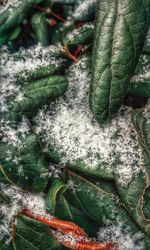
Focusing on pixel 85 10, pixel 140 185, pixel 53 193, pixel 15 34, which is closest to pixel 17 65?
pixel 15 34

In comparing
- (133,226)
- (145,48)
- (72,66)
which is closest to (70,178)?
(133,226)

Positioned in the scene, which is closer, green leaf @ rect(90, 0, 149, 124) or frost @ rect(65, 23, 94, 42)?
green leaf @ rect(90, 0, 149, 124)

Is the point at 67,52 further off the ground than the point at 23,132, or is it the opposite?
the point at 67,52

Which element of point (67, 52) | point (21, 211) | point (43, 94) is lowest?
point (21, 211)

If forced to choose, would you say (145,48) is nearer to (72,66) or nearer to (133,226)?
(72,66)

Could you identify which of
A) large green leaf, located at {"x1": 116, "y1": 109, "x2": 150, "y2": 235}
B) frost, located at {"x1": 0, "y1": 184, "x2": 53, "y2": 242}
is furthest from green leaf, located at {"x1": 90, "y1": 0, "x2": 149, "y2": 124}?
frost, located at {"x1": 0, "y1": 184, "x2": 53, "y2": 242}

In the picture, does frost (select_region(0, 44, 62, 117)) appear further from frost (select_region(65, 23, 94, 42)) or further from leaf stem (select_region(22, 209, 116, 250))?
leaf stem (select_region(22, 209, 116, 250))

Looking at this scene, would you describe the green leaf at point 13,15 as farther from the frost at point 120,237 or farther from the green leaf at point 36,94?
the frost at point 120,237

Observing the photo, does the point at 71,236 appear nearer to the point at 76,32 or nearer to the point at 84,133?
the point at 84,133
